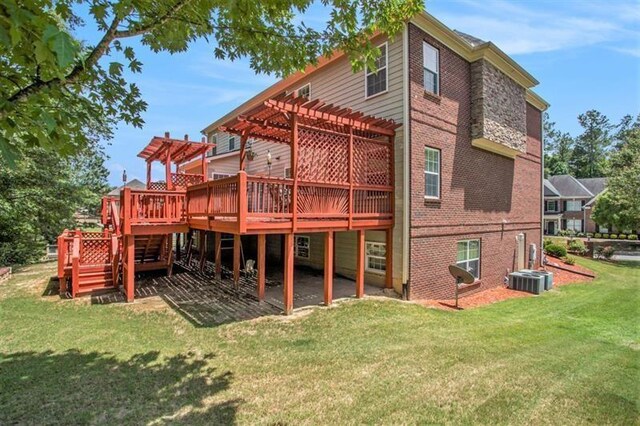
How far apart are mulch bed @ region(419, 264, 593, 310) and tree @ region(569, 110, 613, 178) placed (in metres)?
59.0

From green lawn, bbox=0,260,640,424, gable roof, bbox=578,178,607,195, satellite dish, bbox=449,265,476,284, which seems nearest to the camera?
green lawn, bbox=0,260,640,424

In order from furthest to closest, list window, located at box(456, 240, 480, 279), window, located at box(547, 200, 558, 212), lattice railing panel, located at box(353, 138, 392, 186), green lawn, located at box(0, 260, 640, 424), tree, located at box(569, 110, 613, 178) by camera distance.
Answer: tree, located at box(569, 110, 613, 178) < window, located at box(547, 200, 558, 212) < window, located at box(456, 240, 480, 279) < lattice railing panel, located at box(353, 138, 392, 186) < green lawn, located at box(0, 260, 640, 424)

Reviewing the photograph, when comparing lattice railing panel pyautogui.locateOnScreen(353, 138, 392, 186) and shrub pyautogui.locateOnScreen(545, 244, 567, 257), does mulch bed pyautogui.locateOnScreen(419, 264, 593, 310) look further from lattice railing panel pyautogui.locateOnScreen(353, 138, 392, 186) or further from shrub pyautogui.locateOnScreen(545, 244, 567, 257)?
lattice railing panel pyautogui.locateOnScreen(353, 138, 392, 186)

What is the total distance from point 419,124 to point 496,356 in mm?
6753

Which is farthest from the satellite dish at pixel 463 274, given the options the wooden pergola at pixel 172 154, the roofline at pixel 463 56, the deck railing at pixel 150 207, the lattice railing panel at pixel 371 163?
the wooden pergola at pixel 172 154

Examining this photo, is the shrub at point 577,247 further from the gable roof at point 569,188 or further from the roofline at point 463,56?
the gable roof at point 569,188

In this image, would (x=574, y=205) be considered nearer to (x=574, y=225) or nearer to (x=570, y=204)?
(x=570, y=204)

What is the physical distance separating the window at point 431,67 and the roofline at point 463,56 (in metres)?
0.44

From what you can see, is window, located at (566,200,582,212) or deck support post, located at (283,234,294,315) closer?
deck support post, located at (283,234,294,315)

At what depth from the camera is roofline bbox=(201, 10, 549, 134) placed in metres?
10.1

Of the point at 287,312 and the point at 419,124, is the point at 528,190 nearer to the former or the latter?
the point at 419,124

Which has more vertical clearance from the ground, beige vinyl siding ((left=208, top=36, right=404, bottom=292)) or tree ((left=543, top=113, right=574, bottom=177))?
tree ((left=543, top=113, right=574, bottom=177))

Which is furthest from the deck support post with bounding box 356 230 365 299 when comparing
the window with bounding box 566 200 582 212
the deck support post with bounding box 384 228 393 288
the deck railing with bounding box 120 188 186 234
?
the window with bounding box 566 200 582 212

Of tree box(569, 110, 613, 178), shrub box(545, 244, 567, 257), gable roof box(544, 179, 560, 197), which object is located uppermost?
tree box(569, 110, 613, 178)
